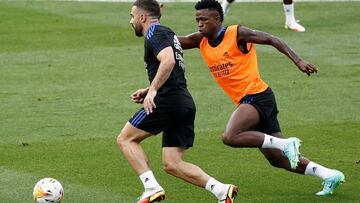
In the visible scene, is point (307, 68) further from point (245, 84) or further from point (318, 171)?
point (318, 171)

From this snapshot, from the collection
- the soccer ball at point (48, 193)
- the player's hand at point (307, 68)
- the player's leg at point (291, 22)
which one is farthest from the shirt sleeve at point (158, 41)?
the player's leg at point (291, 22)

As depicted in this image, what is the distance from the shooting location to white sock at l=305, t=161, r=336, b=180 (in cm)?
1153

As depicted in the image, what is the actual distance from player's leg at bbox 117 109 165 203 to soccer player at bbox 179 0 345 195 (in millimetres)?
1063

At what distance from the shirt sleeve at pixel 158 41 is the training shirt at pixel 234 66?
123 cm

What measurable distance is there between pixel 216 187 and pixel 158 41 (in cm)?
158

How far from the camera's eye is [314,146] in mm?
14422

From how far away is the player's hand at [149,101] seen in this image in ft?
33.7

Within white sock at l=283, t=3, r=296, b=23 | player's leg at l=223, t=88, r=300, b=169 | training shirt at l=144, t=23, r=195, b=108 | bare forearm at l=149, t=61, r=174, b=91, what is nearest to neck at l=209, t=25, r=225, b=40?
player's leg at l=223, t=88, r=300, b=169

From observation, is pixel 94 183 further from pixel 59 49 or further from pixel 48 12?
pixel 48 12

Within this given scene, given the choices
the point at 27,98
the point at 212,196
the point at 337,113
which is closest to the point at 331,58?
the point at 337,113

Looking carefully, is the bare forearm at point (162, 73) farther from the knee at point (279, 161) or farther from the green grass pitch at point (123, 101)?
the knee at point (279, 161)

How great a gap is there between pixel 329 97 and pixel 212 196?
7.15 m

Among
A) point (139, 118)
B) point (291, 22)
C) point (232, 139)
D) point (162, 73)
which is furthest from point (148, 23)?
point (291, 22)

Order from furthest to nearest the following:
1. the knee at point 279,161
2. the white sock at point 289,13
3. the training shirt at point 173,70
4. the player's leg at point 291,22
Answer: the player's leg at point 291,22, the white sock at point 289,13, the knee at point 279,161, the training shirt at point 173,70
